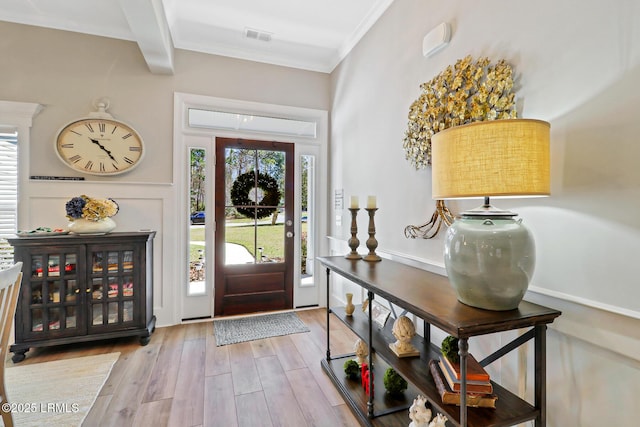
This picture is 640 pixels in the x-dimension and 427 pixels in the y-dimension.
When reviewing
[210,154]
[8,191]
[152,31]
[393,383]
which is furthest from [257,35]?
[393,383]

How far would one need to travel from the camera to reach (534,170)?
1009 millimetres

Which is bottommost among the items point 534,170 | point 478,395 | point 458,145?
point 478,395

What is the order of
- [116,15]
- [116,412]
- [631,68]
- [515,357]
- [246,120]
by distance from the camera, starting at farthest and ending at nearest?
[246,120] < [116,15] < [116,412] < [515,357] < [631,68]

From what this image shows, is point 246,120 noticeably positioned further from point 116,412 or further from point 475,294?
point 475,294

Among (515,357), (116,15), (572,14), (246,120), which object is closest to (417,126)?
(572,14)

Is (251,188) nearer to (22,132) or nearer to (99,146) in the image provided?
(99,146)

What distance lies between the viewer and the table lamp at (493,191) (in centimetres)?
101

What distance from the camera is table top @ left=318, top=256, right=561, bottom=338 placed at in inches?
39.9

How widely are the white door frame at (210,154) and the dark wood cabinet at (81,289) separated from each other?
44 centimetres

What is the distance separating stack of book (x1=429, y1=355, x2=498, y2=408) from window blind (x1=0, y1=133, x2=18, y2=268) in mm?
3530

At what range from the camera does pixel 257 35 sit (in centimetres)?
293

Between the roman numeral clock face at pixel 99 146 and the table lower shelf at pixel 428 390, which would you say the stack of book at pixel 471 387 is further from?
the roman numeral clock face at pixel 99 146

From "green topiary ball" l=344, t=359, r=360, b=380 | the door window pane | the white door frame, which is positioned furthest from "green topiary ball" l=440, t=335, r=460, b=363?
the door window pane

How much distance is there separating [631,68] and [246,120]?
3004 mm
